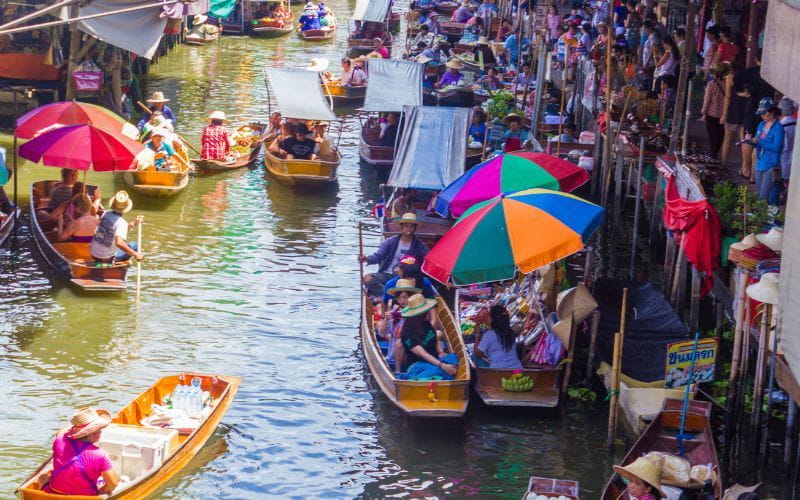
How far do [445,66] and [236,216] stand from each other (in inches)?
491

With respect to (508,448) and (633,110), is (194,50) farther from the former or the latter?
(508,448)

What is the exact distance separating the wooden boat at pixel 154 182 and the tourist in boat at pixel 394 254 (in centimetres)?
711

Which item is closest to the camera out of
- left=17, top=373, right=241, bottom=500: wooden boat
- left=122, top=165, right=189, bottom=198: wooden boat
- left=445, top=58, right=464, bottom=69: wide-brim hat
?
left=17, top=373, right=241, bottom=500: wooden boat

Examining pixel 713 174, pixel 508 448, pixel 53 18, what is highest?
pixel 53 18

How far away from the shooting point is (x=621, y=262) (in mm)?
20406

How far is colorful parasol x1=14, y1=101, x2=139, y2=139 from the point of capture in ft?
60.8

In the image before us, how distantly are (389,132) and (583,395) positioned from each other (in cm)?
1270

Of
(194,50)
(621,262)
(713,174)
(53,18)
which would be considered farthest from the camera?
(194,50)

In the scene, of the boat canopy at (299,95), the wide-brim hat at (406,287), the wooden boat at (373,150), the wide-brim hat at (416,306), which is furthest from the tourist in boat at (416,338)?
the wooden boat at (373,150)

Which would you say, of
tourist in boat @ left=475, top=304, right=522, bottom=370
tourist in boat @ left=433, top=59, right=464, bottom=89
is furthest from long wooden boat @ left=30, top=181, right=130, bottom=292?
tourist in boat @ left=433, top=59, right=464, bottom=89

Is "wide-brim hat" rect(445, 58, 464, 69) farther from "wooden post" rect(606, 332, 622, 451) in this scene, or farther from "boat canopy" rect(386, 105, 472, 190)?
"wooden post" rect(606, 332, 622, 451)

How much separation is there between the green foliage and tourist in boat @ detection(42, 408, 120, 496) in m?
6.12

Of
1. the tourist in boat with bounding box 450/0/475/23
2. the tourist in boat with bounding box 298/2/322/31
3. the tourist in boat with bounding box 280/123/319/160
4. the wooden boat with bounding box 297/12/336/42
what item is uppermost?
the tourist in boat with bounding box 450/0/475/23

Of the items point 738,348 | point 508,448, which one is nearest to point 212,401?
point 508,448
